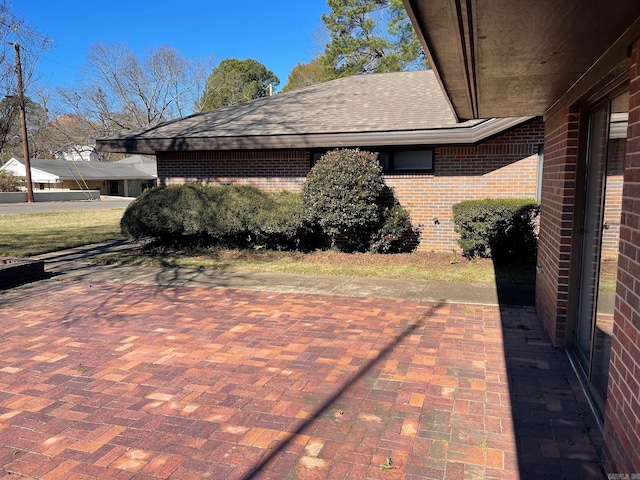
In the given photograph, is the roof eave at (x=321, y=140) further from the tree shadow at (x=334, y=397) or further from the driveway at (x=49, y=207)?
the driveway at (x=49, y=207)

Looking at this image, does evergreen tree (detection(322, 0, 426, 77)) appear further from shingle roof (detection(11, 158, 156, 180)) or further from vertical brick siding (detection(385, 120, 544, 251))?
shingle roof (detection(11, 158, 156, 180))

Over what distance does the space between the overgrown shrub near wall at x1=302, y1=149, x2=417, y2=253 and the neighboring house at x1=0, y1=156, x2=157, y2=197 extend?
4219 cm

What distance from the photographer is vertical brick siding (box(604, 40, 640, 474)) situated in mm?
2287

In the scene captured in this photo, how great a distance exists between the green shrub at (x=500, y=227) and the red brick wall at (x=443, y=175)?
85 centimetres

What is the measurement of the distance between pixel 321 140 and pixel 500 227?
4.16 meters

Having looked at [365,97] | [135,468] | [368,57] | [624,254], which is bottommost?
[135,468]

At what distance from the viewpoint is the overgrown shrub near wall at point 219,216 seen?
977 centimetres

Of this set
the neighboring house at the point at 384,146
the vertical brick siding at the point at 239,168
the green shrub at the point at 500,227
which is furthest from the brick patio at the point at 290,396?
the vertical brick siding at the point at 239,168

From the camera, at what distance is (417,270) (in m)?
8.31

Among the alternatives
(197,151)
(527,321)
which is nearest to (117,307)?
(527,321)

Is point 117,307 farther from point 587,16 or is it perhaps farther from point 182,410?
point 587,16

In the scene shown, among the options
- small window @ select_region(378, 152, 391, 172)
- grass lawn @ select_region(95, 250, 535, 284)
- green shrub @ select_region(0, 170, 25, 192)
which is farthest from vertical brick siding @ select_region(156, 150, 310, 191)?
green shrub @ select_region(0, 170, 25, 192)

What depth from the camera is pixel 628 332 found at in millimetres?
2416

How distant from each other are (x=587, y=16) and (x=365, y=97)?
10.7 m
